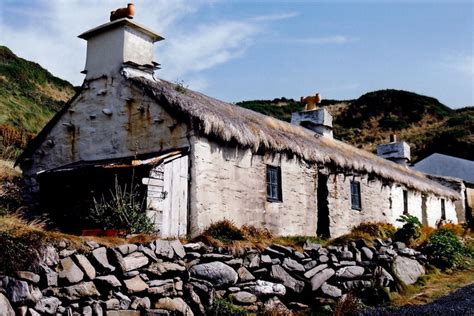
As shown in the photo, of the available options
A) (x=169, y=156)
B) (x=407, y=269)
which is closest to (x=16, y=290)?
(x=169, y=156)

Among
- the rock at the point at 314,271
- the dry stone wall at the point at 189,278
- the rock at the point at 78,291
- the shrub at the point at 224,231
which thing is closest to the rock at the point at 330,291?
the dry stone wall at the point at 189,278

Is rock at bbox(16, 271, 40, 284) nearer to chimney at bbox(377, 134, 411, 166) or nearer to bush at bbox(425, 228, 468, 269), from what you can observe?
bush at bbox(425, 228, 468, 269)

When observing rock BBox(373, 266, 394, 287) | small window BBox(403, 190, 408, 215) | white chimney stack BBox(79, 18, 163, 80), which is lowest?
rock BBox(373, 266, 394, 287)

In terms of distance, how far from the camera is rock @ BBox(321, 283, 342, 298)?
34.5 feet

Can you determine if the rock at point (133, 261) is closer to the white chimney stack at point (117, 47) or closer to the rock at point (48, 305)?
the rock at point (48, 305)

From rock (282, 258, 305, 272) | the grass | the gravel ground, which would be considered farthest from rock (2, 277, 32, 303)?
the grass

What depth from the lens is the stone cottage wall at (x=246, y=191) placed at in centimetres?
1125

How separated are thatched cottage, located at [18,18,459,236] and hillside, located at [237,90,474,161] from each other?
33850 millimetres

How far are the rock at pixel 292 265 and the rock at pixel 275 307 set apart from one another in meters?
0.67

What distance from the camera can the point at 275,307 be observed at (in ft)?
30.5

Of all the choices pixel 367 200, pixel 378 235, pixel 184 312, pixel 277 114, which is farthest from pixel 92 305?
pixel 277 114

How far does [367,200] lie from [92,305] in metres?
12.4

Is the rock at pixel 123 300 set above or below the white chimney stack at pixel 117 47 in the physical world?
below

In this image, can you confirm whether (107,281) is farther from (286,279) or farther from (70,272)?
(286,279)
